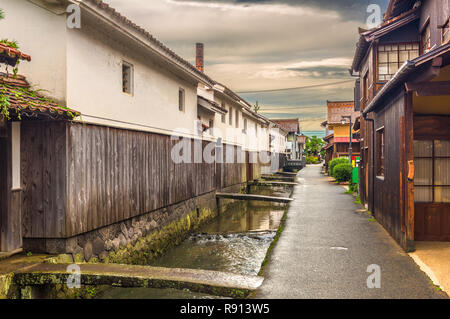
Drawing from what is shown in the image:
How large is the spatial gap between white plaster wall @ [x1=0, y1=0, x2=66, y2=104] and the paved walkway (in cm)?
499

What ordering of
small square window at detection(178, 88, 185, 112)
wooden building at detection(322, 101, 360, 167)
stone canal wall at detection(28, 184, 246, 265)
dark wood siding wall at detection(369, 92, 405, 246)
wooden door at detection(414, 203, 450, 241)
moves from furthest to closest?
wooden building at detection(322, 101, 360, 167) → small square window at detection(178, 88, 185, 112) → wooden door at detection(414, 203, 450, 241) → dark wood siding wall at detection(369, 92, 405, 246) → stone canal wall at detection(28, 184, 246, 265)

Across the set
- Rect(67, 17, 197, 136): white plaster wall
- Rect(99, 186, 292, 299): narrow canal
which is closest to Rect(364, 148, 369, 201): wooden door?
Rect(99, 186, 292, 299): narrow canal

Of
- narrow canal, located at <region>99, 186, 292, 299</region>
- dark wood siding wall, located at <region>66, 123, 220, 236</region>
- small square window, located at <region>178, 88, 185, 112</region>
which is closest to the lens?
dark wood siding wall, located at <region>66, 123, 220, 236</region>

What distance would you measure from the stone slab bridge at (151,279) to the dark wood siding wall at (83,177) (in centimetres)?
97

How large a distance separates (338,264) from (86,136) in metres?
5.28

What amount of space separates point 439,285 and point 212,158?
11523mm

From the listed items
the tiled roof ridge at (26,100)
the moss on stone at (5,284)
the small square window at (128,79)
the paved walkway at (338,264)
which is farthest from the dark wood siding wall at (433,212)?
the moss on stone at (5,284)

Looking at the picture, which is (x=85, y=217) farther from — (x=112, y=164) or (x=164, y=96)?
(x=164, y=96)

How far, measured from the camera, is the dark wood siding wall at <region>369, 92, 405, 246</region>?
7.73 metres

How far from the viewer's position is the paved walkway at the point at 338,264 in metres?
5.29

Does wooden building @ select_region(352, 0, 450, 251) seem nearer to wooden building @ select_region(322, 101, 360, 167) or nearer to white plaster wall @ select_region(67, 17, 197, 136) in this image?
white plaster wall @ select_region(67, 17, 197, 136)

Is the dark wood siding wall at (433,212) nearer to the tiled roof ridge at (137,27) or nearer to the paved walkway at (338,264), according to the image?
the paved walkway at (338,264)

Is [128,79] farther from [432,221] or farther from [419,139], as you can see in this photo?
[432,221]
